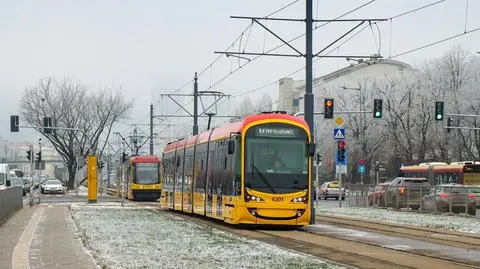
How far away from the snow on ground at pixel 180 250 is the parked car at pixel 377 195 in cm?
2111

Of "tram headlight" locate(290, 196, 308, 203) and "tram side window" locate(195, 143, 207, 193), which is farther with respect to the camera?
"tram side window" locate(195, 143, 207, 193)

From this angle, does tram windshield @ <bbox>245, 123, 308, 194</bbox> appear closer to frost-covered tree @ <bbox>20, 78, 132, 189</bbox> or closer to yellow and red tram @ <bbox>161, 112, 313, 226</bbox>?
yellow and red tram @ <bbox>161, 112, 313, 226</bbox>

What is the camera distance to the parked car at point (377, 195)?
138ft

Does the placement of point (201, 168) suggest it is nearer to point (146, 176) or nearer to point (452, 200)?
point (452, 200)

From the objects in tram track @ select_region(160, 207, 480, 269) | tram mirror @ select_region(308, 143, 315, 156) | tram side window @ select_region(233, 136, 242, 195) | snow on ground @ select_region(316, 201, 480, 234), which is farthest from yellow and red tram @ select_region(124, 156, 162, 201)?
tram track @ select_region(160, 207, 480, 269)

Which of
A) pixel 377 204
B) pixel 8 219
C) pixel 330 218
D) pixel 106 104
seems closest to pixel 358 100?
pixel 106 104

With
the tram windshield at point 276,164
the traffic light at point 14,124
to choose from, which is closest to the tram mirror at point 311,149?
the tram windshield at point 276,164

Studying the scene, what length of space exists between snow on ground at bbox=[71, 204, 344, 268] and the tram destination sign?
367 cm

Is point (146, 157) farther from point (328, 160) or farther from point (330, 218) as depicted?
point (328, 160)

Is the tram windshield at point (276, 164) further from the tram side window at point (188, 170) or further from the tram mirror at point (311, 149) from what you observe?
the tram side window at point (188, 170)

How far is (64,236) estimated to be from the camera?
65.9 ft

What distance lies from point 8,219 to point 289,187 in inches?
442

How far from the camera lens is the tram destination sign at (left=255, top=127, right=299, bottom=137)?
24438 millimetres

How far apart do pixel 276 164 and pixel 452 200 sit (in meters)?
13.0
